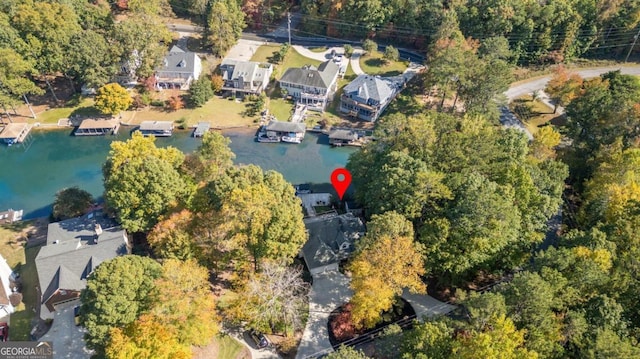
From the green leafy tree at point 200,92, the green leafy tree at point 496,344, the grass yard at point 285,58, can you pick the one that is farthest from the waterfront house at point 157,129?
the green leafy tree at point 496,344

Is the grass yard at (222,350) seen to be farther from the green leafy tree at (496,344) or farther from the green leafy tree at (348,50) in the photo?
the green leafy tree at (348,50)

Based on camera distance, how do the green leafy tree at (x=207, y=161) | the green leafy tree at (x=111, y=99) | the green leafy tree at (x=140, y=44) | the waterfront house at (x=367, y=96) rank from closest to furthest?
the green leafy tree at (x=207, y=161)
the green leafy tree at (x=111, y=99)
the waterfront house at (x=367, y=96)
the green leafy tree at (x=140, y=44)

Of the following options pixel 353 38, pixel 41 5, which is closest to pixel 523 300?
pixel 353 38

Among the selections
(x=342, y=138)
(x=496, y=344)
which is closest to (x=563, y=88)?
(x=342, y=138)

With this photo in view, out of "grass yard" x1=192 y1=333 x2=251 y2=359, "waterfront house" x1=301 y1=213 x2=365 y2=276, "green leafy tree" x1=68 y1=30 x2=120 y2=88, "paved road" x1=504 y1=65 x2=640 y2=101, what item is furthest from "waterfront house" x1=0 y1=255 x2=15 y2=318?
"paved road" x1=504 y1=65 x2=640 y2=101

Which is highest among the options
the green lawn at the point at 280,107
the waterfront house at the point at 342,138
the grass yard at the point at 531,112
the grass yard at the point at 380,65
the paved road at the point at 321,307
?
the grass yard at the point at 380,65

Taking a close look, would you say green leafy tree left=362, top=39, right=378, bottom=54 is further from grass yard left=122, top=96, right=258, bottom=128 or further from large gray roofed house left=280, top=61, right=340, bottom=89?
grass yard left=122, top=96, right=258, bottom=128

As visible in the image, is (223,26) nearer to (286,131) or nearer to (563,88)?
(286,131)
